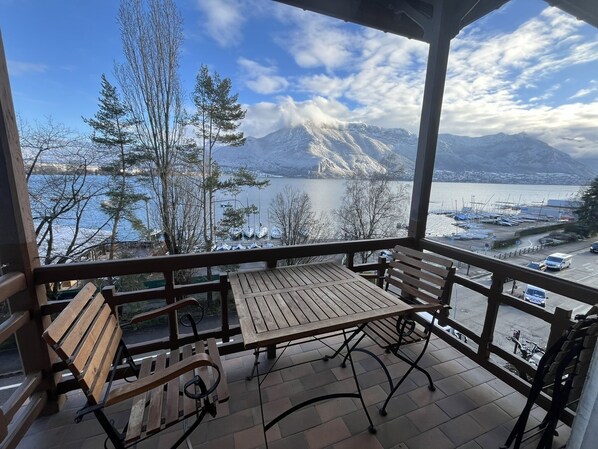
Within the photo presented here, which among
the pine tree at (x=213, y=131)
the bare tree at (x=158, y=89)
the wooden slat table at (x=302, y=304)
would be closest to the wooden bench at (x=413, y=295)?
the wooden slat table at (x=302, y=304)

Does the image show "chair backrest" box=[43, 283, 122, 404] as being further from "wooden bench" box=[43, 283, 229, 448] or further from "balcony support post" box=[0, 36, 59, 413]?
"balcony support post" box=[0, 36, 59, 413]

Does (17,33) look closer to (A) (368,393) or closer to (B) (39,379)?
(B) (39,379)

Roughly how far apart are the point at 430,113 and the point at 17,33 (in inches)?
422

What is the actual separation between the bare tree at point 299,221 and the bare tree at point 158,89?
6409 millimetres

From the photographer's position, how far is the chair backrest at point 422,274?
191 cm

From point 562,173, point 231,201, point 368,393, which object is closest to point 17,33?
point 231,201

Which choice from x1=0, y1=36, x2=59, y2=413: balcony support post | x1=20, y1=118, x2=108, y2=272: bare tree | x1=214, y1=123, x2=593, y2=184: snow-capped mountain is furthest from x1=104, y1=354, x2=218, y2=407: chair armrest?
x1=20, y1=118, x2=108, y2=272: bare tree

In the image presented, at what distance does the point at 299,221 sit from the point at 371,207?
172 inches

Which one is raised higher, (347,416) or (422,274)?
(422,274)

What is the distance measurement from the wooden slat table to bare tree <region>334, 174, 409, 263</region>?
42.1ft

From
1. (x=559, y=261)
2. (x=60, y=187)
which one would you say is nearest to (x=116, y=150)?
(x=60, y=187)

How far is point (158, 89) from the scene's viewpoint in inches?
354

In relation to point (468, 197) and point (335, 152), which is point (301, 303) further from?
point (335, 152)

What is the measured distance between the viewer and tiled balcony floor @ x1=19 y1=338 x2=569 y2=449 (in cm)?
150
